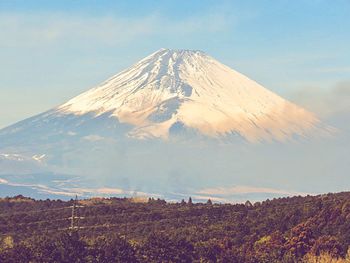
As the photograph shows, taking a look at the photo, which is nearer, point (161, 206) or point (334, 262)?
point (334, 262)

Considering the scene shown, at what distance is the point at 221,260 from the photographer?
8056 centimetres

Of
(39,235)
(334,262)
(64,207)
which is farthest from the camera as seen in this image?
(64,207)

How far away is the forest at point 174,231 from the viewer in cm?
7856

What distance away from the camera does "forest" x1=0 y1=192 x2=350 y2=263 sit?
258 feet

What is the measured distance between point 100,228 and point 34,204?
86.8 ft

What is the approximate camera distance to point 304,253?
85.2 metres

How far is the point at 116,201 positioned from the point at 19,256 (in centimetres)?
5869

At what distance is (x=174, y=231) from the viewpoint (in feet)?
313

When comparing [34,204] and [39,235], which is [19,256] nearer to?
[39,235]

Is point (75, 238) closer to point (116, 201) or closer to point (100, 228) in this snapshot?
point (100, 228)

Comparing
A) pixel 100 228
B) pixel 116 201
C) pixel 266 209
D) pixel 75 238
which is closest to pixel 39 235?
pixel 100 228

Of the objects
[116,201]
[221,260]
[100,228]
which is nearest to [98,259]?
[221,260]

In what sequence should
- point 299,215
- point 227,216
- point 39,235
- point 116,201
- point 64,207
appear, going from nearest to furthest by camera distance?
1. point 39,235
2. point 299,215
3. point 227,216
4. point 64,207
5. point 116,201

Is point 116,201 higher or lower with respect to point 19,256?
higher
